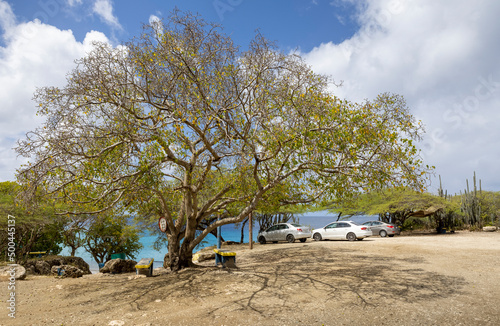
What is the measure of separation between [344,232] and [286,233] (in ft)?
13.6

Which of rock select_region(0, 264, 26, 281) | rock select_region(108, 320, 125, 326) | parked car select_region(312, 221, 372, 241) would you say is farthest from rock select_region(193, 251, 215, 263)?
parked car select_region(312, 221, 372, 241)

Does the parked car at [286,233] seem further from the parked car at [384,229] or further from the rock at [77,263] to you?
the rock at [77,263]

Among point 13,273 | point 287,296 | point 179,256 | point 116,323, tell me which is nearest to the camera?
point 116,323

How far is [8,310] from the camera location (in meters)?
7.72

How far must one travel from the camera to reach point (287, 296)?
767cm

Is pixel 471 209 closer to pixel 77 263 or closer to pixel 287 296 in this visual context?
pixel 287 296

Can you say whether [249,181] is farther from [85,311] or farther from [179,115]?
[85,311]

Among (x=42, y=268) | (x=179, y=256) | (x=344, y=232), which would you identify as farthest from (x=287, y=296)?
(x=344, y=232)

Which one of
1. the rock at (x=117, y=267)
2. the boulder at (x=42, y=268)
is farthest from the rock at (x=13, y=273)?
the rock at (x=117, y=267)

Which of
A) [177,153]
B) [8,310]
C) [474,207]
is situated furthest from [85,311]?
[474,207]

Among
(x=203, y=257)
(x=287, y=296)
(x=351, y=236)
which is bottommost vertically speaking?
(x=203, y=257)

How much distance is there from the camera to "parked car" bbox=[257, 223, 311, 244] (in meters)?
22.8

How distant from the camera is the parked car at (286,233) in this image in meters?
22.8

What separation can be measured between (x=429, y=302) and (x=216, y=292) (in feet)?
16.1
